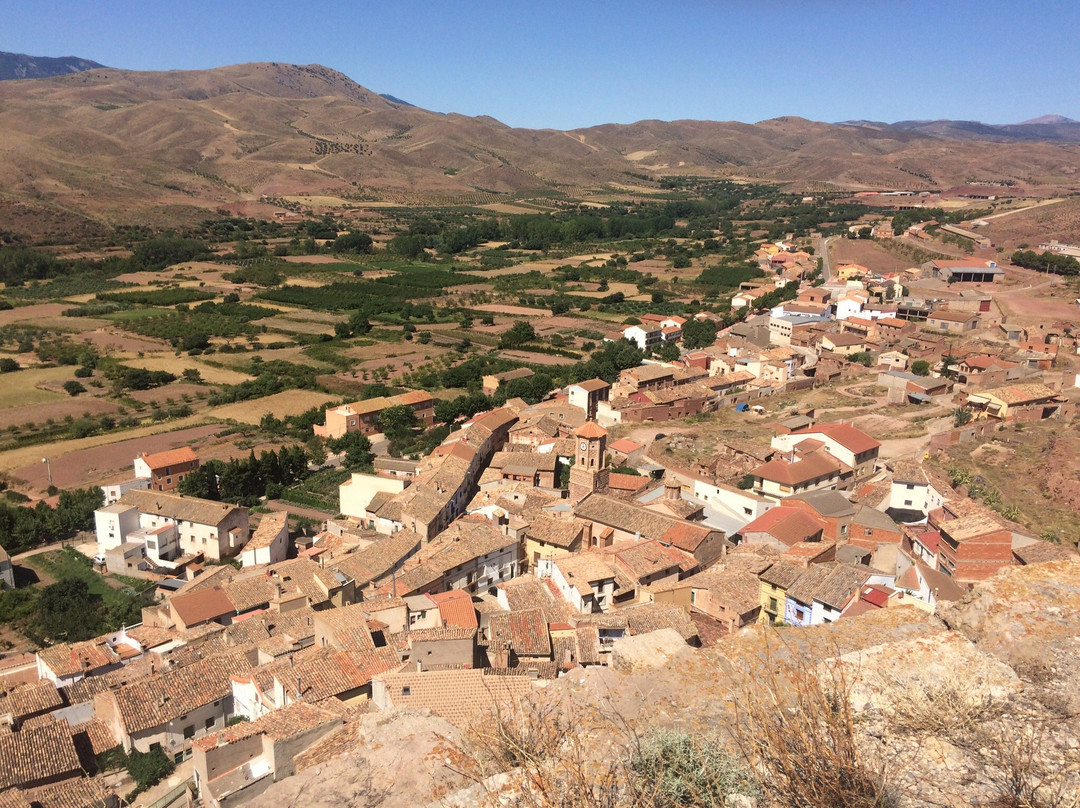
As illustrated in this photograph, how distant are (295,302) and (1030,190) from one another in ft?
377

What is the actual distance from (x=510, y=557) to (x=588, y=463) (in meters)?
7.44

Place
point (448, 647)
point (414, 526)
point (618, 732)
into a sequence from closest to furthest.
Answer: point (618, 732), point (448, 647), point (414, 526)

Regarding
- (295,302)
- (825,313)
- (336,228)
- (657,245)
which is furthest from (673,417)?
(336,228)

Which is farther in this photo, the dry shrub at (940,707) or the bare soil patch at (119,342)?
the bare soil patch at (119,342)

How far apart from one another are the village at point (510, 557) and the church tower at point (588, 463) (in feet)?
0.26

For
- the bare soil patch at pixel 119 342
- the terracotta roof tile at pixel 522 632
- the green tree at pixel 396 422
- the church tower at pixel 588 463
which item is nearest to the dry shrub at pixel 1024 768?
the terracotta roof tile at pixel 522 632

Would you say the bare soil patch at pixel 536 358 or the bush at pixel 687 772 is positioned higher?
the bush at pixel 687 772

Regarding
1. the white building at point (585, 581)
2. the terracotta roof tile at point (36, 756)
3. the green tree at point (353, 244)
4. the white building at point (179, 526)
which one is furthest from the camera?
the green tree at point (353, 244)

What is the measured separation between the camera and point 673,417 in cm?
3694

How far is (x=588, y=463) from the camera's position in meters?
28.7

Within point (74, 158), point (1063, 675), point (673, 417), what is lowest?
point (673, 417)

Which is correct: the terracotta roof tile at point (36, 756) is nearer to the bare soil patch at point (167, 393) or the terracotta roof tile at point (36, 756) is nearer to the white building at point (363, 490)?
the white building at point (363, 490)

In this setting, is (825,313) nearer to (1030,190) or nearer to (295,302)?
(295,302)

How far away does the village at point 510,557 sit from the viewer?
46.4 ft
